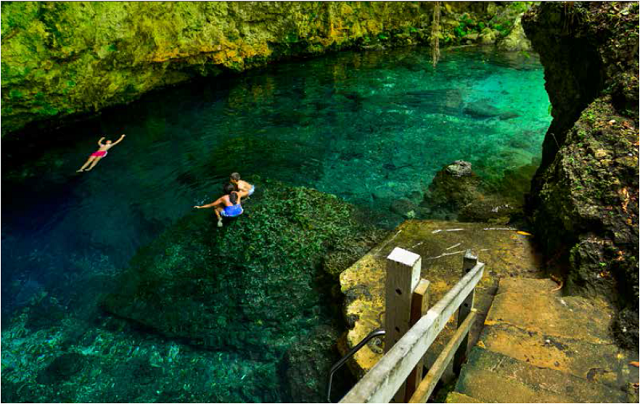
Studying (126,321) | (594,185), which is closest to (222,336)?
(126,321)

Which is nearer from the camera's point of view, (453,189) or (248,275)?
(248,275)

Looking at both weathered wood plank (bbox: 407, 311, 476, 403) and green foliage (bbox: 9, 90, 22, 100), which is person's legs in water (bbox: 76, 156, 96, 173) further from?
weathered wood plank (bbox: 407, 311, 476, 403)

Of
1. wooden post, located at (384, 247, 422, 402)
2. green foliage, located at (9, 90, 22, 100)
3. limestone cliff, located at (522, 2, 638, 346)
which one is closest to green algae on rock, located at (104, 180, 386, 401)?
wooden post, located at (384, 247, 422, 402)

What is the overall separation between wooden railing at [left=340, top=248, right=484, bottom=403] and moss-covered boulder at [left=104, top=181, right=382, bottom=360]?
295 centimetres

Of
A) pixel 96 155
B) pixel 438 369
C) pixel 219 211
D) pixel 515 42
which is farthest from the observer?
pixel 515 42

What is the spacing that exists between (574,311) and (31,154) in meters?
13.5

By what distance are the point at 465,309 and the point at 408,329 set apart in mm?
1214

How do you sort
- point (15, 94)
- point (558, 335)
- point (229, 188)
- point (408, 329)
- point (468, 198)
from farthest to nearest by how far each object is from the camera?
point (15, 94), point (468, 198), point (229, 188), point (558, 335), point (408, 329)

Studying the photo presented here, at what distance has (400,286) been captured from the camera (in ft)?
8.06

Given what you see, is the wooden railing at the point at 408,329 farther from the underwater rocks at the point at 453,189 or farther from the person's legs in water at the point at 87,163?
the person's legs in water at the point at 87,163

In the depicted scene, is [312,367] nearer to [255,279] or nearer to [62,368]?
[255,279]

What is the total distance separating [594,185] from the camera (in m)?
4.80

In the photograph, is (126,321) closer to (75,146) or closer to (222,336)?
(222,336)

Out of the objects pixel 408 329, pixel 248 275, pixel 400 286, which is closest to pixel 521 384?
pixel 408 329
